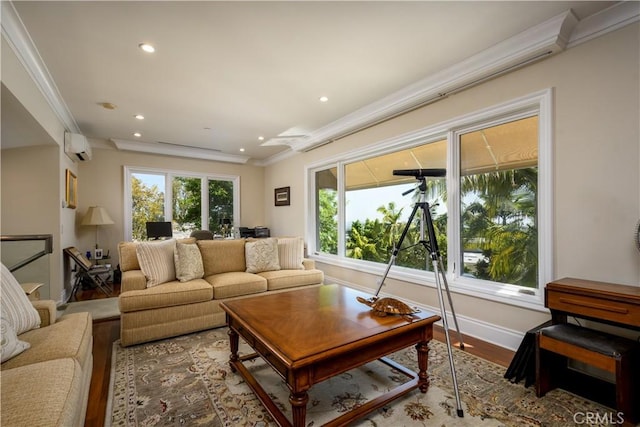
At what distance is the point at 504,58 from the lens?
2312 millimetres

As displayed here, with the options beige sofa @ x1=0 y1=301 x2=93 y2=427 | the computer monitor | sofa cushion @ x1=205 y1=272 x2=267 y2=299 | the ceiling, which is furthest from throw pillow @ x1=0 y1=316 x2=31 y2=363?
the computer monitor

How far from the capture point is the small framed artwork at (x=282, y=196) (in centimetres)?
575

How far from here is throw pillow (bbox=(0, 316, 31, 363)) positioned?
52.3 inches

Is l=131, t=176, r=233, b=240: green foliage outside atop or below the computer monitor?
atop

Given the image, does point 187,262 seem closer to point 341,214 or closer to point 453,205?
point 341,214

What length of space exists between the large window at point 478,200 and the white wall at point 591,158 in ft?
0.31

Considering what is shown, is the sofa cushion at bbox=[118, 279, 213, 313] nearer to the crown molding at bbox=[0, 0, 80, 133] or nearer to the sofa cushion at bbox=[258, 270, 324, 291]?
the sofa cushion at bbox=[258, 270, 324, 291]

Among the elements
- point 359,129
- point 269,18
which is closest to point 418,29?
point 269,18

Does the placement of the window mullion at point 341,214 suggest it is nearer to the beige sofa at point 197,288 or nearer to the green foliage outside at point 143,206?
the beige sofa at point 197,288

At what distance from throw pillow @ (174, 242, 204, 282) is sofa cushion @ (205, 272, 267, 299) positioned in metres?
0.17

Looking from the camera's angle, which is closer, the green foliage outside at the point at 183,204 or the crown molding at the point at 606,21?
the crown molding at the point at 606,21

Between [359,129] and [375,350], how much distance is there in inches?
119

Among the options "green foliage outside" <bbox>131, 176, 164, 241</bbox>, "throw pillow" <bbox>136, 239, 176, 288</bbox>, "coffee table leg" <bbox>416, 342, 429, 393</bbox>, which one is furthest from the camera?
"green foliage outside" <bbox>131, 176, 164, 241</bbox>

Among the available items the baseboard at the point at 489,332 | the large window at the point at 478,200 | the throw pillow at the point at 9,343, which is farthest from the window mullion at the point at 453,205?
the throw pillow at the point at 9,343
